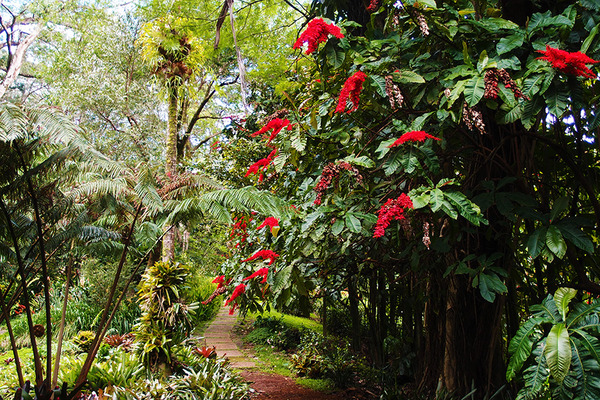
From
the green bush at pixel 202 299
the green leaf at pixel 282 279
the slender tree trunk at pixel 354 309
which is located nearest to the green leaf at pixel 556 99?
the green leaf at pixel 282 279

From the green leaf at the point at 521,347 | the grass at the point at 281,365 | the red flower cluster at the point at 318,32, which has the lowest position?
the grass at the point at 281,365

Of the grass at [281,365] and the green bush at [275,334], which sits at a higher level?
the green bush at [275,334]

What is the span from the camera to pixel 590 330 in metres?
1.64

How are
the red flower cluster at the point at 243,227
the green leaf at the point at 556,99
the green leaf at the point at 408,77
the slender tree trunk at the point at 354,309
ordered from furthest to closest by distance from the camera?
the red flower cluster at the point at 243,227 → the slender tree trunk at the point at 354,309 → the green leaf at the point at 408,77 → the green leaf at the point at 556,99

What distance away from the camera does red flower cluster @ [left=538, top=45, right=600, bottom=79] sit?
4.74 feet

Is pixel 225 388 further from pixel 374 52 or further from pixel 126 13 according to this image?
pixel 126 13

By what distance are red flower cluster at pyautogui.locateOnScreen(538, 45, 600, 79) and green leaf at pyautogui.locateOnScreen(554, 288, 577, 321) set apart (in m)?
0.85

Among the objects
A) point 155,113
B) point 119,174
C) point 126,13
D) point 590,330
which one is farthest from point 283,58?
point 155,113

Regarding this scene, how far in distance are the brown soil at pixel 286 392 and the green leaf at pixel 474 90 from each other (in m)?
3.09

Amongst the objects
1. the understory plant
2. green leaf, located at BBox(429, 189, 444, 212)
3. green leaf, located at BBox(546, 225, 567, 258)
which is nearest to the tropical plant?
green leaf, located at BBox(546, 225, 567, 258)

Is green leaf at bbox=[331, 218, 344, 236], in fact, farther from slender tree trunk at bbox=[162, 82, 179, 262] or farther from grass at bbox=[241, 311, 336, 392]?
slender tree trunk at bbox=[162, 82, 179, 262]

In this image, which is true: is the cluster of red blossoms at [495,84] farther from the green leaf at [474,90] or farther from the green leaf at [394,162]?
the green leaf at [394,162]

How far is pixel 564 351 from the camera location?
1450 mm

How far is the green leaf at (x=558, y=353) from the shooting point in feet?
4.67
